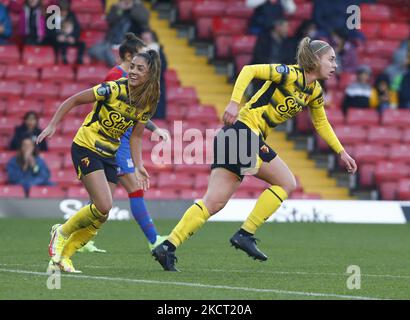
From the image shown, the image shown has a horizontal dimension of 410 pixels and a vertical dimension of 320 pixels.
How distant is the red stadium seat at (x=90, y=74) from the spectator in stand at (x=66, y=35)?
354mm

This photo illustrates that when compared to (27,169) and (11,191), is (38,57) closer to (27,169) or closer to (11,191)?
(27,169)

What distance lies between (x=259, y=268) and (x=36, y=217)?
7.87m

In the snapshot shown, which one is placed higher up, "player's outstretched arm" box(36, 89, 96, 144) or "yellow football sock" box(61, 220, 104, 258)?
"player's outstretched arm" box(36, 89, 96, 144)

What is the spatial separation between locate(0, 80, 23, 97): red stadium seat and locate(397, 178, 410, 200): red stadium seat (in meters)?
6.30

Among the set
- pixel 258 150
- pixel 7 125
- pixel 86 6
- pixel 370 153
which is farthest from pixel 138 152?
pixel 86 6

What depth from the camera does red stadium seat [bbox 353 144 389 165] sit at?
68.2ft

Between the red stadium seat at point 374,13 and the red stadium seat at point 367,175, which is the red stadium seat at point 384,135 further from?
the red stadium seat at point 374,13

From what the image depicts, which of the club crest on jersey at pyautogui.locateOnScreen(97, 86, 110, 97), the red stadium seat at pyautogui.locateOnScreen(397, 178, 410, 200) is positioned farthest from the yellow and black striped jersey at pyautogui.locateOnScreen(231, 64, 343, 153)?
the red stadium seat at pyautogui.locateOnScreen(397, 178, 410, 200)

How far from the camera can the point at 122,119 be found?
1016 centimetres

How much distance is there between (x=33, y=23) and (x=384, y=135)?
20.5 feet

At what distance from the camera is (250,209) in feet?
61.7

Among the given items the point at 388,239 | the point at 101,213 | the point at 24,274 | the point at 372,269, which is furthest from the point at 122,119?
the point at 388,239

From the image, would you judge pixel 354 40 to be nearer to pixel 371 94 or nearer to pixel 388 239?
pixel 371 94

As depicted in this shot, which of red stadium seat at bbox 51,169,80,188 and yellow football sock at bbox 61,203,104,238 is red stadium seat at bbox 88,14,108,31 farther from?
yellow football sock at bbox 61,203,104,238
